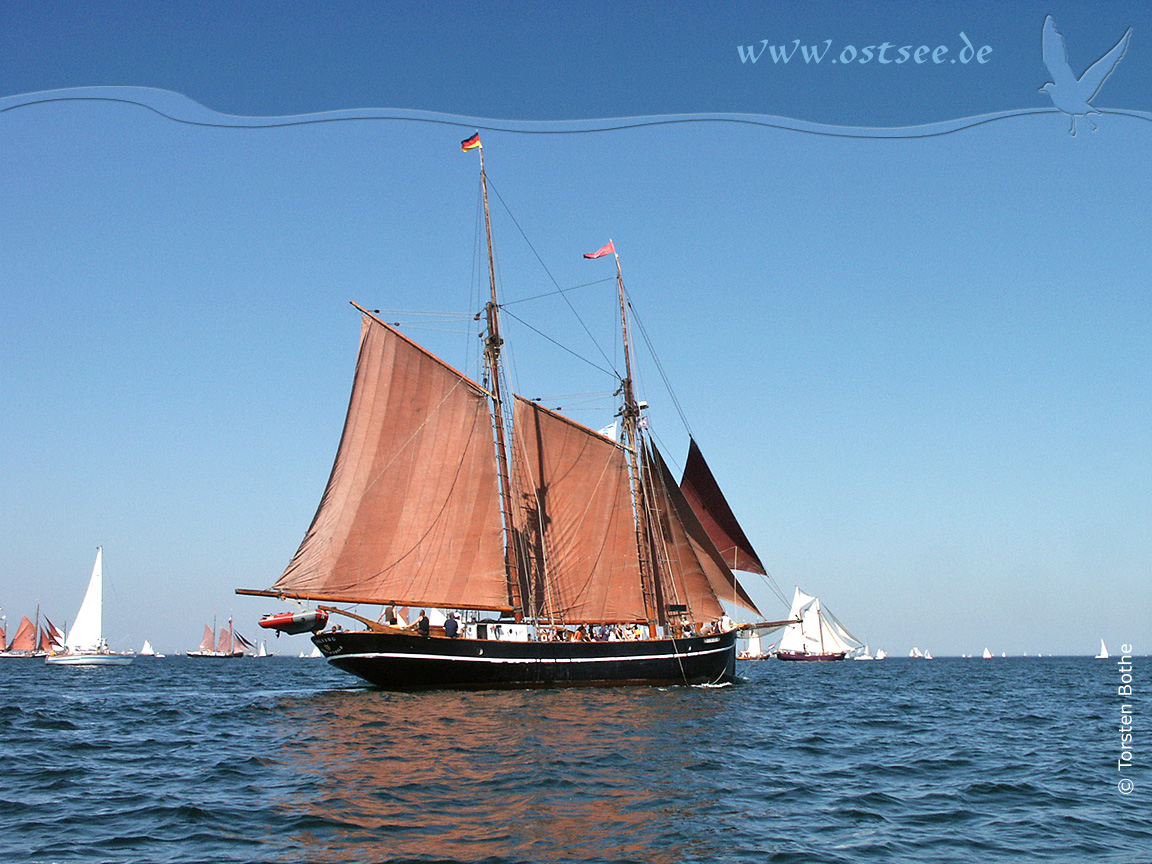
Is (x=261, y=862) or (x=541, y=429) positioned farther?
(x=541, y=429)

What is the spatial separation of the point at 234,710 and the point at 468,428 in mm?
18596

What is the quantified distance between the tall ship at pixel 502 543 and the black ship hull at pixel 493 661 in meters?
0.08

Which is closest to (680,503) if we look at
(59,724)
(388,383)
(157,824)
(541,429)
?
(541,429)

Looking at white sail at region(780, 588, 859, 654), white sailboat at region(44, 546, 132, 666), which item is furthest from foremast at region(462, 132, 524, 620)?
white sail at region(780, 588, 859, 654)

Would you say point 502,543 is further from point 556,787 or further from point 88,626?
point 88,626

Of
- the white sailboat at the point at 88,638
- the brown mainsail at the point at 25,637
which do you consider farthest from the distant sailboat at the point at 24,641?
the white sailboat at the point at 88,638

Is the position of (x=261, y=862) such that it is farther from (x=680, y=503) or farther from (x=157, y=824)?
(x=680, y=503)

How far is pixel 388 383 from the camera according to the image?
46656 millimetres

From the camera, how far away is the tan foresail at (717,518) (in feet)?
186

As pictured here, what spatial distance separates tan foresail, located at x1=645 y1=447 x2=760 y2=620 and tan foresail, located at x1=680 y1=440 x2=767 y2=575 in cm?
135

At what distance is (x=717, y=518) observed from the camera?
57.2 metres

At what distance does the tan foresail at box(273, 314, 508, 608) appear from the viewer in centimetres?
4419

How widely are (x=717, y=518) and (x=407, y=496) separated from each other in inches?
829

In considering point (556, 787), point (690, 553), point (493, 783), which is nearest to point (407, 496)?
point (690, 553)
